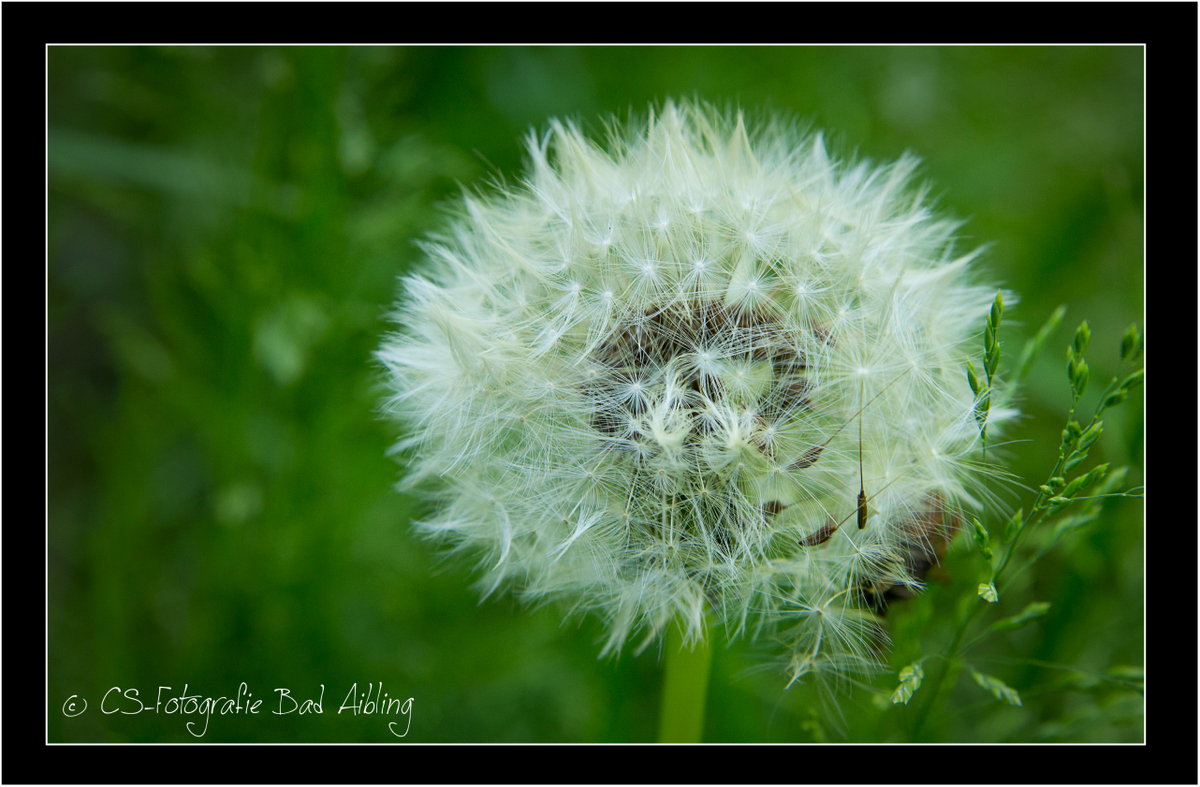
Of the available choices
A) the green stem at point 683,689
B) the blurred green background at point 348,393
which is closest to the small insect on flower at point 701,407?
the green stem at point 683,689

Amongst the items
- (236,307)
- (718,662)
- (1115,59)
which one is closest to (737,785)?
(718,662)

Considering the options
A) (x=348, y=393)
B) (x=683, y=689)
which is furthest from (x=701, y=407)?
(x=348, y=393)

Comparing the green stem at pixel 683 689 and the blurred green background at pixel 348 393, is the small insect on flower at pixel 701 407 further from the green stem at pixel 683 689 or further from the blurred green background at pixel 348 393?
the blurred green background at pixel 348 393

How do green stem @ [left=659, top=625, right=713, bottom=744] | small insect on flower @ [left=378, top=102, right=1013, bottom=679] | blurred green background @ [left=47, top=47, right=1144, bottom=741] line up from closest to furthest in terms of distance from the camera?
1. small insect on flower @ [left=378, top=102, right=1013, bottom=679]
2. green stem @ [left=659, top=625, right=713, bottom=744]
3. blurred green background @ [left=47, top=47, right=1144, bottom=741]

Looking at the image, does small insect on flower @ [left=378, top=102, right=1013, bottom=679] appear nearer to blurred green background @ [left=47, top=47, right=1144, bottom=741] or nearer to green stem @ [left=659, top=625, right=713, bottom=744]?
green stem @ [left=659, top=625, right=713, bottom=744]

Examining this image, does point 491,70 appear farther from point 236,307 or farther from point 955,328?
point 955,328

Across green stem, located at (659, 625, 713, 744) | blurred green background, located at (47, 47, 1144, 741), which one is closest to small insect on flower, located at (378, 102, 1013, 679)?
green stem, located at (659, 625, 713, 744)

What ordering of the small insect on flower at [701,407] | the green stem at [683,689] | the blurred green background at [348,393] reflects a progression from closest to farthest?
the small insect on flower at [701,407]
the green stem at [683,689]
the blurred green background at [348,393]
